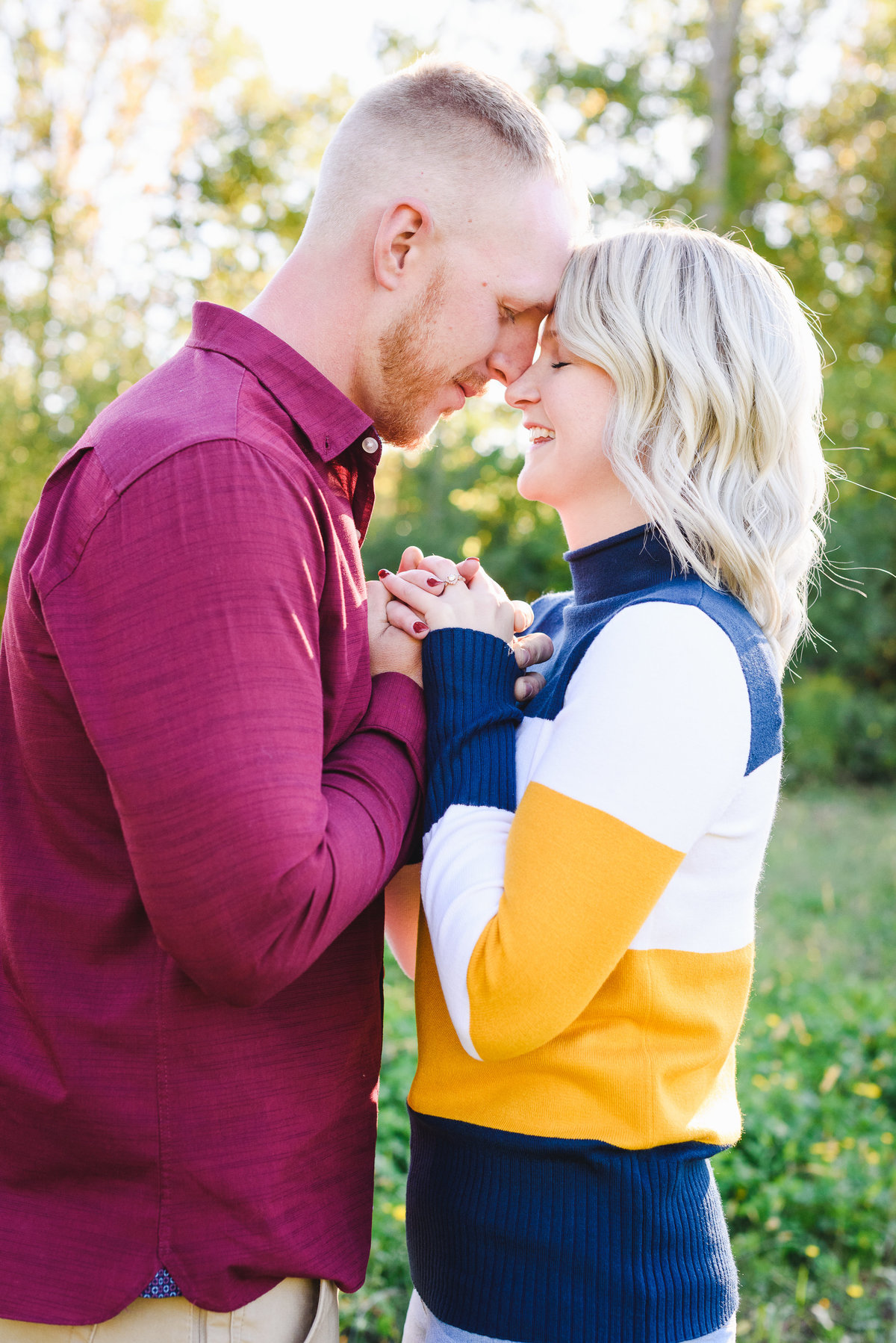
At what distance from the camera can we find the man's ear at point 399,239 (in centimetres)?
187

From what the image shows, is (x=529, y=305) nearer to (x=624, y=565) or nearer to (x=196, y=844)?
(x=624, y=565)

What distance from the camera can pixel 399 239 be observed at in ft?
6.18

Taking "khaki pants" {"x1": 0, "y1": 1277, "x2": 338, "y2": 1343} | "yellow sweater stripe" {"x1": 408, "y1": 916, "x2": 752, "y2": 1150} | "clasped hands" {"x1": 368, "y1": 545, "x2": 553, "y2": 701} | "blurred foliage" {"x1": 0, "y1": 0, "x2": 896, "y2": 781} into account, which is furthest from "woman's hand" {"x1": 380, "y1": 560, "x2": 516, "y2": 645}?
"blurred foliage" {"x1": 0, "y1": 0, "x2": 896, "y2": 781}

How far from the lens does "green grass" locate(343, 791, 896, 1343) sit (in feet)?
11.0

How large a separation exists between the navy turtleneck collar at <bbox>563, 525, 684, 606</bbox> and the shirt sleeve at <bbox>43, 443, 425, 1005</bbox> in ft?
2.22

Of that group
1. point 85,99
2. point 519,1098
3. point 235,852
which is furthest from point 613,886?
point 85,99

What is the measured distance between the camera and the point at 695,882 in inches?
67.7

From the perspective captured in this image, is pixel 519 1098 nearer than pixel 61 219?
Yes

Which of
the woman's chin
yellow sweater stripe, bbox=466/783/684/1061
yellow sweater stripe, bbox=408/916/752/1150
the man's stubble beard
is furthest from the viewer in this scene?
the woman's chin

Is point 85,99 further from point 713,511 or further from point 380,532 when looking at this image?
point 713,511

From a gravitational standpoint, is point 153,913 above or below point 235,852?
below

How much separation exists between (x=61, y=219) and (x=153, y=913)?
1657 cm

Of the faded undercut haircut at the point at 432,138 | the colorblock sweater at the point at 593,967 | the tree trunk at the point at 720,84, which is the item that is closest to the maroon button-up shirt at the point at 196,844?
the colorblock sweater at the point at 593,967

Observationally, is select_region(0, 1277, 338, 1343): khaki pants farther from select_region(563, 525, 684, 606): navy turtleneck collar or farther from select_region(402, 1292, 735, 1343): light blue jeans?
select_region(563, 525, 684, 606): navy turtleneck collar
